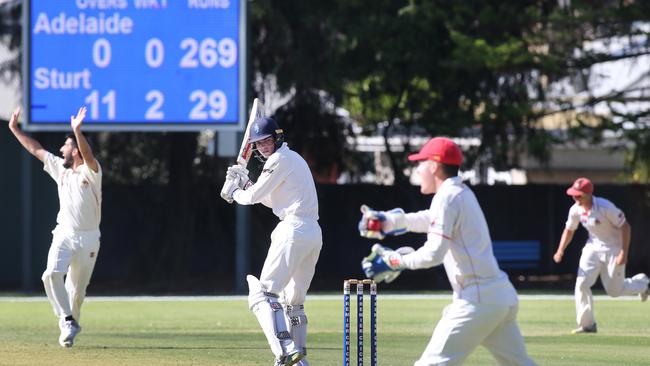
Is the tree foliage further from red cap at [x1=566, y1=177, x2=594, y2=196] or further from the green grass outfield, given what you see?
red cap at [x1=566, y1=177, x2=594, y2=196]

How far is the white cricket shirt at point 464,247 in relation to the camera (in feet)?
26.2

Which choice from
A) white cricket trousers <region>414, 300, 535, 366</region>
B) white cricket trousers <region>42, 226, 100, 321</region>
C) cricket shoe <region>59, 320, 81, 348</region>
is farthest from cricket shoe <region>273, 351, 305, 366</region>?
white cricket trousers <region>42, 226, 100, 321</region>

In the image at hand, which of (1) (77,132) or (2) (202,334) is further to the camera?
(2) (202,334)

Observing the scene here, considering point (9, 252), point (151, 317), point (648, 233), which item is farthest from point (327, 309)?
point (648, 233)

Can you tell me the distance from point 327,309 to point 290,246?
10686 mm

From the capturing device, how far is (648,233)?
31.2 meters

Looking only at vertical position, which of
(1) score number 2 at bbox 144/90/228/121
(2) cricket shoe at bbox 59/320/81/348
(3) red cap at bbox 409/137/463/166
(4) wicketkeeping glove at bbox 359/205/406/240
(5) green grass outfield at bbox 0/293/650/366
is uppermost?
(1) score number 2 at bbox 144/90/228/121

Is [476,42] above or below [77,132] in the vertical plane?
above

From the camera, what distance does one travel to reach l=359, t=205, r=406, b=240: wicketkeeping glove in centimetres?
796

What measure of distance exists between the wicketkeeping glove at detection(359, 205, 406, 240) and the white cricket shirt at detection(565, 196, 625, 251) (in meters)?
8.39

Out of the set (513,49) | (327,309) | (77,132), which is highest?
(513,49)

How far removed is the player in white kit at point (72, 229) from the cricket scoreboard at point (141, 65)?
1056cm

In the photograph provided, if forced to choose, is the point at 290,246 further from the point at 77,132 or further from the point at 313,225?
the point at 77,132

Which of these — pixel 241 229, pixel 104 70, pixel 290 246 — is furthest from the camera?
pixel 241 229
